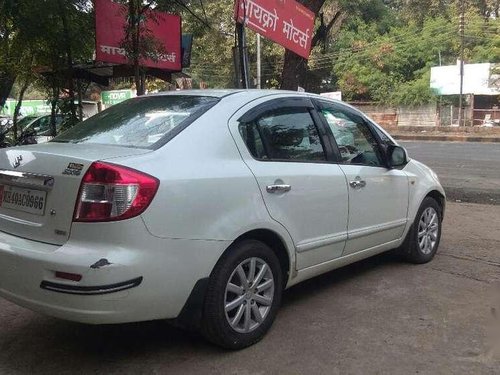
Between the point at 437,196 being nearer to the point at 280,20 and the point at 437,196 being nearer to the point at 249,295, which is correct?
the point at 249,295

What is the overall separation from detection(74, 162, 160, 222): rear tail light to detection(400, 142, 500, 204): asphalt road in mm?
7198

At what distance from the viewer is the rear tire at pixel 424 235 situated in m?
5.07

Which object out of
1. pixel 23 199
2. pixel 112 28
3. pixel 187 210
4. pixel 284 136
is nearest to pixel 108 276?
pixel 187 210

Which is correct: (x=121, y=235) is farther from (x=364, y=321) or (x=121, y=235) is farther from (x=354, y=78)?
(x=354, y=78)

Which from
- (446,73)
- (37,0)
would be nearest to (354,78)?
(446,73)

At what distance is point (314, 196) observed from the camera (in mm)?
3844

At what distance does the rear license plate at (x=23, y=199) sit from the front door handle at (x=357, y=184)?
84.9 inches

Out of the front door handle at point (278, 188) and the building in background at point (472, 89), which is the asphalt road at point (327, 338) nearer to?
the front door handle at point (278, 188)

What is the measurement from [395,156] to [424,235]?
977 millimetres

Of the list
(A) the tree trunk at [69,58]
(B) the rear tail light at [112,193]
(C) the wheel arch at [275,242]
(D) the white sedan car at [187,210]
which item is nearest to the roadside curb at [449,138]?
(A) the tree trunk at [69,58]

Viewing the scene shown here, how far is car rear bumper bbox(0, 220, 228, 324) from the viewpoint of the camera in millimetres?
2867

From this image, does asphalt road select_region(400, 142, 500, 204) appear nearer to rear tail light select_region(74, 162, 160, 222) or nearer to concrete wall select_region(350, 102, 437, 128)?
rear tail light select_region(74, 162, 160, 222)

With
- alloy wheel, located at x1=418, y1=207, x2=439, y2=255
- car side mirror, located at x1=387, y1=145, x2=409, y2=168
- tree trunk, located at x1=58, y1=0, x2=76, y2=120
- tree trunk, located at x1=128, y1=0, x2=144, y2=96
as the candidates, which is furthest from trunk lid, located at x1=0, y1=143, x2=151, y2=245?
tree trunk, located at x1=58, y1=0, x2=76, y2=120

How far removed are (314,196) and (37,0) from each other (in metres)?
5.15
